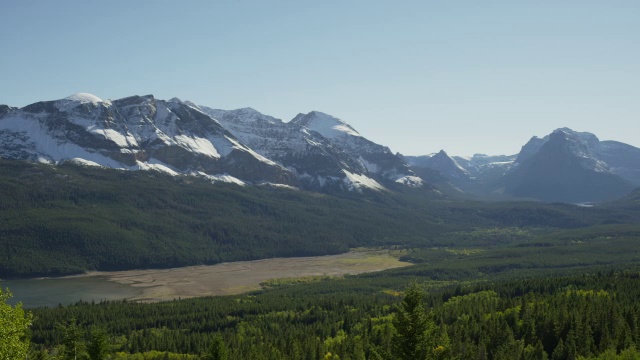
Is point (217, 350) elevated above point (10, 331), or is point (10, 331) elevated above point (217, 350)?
point (10, 331)

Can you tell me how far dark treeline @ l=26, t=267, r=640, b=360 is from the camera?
4082 inches

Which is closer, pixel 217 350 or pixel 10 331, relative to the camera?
pixel 10 331

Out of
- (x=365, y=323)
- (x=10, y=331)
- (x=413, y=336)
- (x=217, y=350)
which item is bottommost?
Result: (x=365, y=323)

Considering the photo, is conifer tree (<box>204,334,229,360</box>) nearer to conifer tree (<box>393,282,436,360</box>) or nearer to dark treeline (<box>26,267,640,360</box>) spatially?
dark treeline (<box>26,267,640,360</box>)

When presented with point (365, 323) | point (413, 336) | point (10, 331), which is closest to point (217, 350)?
point (413, 336)

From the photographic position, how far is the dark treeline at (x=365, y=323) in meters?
104

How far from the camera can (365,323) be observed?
137 m

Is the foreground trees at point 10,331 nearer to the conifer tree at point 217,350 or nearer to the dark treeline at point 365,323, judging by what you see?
the conifer tree at point 217,350

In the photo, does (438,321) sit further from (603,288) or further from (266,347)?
(603,288)

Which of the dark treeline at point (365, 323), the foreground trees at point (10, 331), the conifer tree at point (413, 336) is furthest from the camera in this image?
the dark treeline at point (365, 323)

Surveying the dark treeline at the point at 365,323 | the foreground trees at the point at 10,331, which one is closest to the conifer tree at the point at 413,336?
the foreground trees at the point at 10,331

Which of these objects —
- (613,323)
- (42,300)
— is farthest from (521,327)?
(42,300)

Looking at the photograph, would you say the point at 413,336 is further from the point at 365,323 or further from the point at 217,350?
the point at 365,323

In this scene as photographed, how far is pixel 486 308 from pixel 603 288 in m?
33.6
